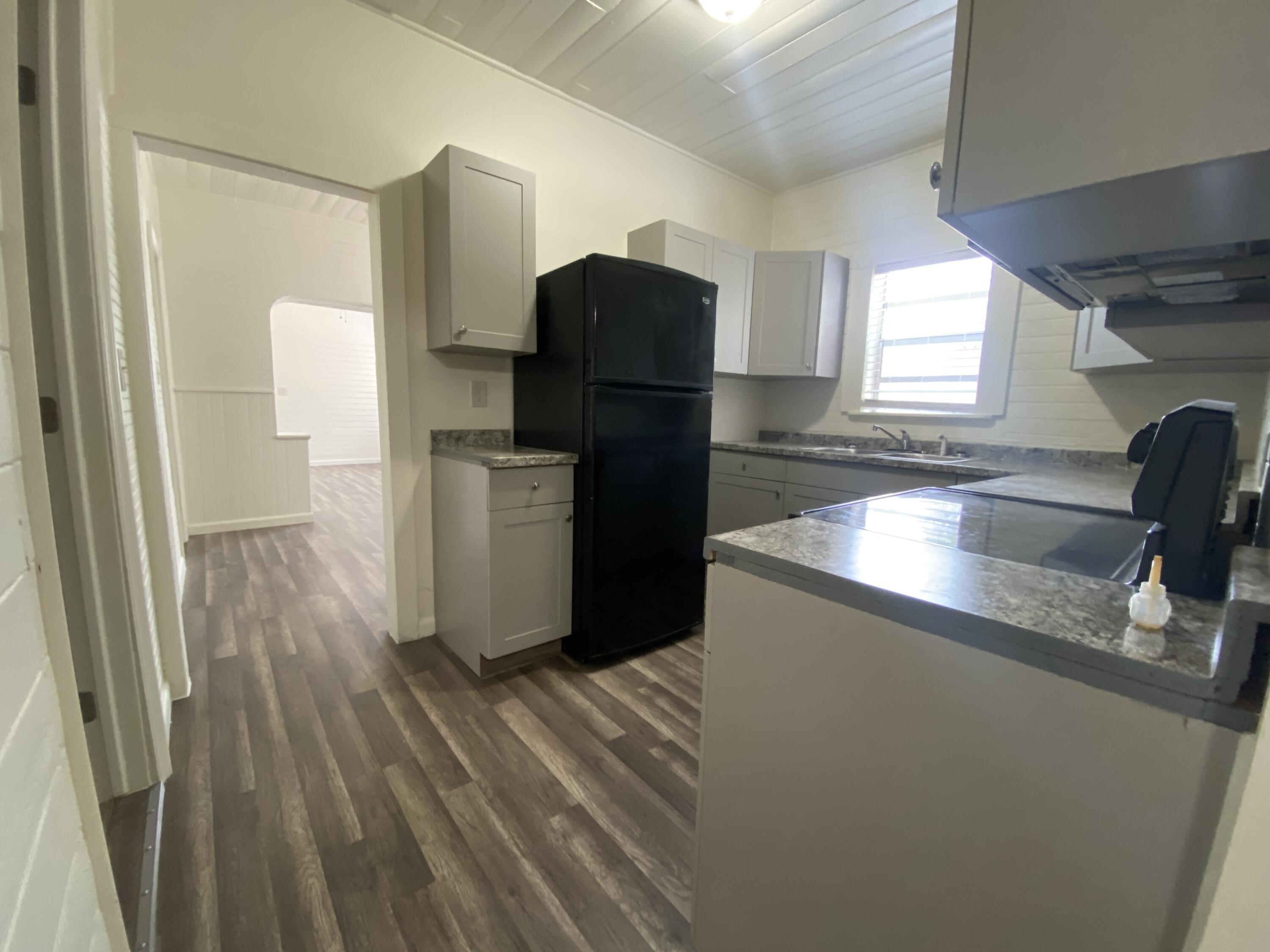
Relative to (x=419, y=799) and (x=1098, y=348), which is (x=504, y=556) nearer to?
(x=419, y=799)

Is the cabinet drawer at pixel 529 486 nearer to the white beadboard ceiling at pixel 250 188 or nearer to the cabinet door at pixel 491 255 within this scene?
the cabinet door at pixel 491 255

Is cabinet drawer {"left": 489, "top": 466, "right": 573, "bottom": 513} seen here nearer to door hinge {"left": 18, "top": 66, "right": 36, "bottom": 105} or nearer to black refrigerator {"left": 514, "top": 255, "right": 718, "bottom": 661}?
black refrigerator {"left": 514, "top": 255, "right": 718, "bottom": 661}

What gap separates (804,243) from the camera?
367 cm

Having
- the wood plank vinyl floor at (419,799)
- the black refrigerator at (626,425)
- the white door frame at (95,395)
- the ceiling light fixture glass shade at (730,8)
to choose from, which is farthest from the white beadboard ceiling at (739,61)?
the wood plank vinyl floor at (419,799)

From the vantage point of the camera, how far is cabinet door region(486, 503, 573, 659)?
2084mm

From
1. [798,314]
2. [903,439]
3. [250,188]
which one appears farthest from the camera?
Answer: [250,188]

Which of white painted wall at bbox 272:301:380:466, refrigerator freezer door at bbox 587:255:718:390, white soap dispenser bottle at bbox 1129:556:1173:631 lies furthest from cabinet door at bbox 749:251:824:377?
white painted wall at bbox 272:301:380:466

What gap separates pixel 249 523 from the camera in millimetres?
4352

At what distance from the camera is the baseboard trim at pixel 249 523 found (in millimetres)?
4117

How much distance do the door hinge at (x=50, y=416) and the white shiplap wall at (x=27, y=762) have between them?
917 mm

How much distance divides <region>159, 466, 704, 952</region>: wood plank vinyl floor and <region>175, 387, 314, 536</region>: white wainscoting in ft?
6.88

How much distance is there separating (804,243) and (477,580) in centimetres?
328

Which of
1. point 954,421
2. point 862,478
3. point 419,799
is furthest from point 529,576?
point 954,421

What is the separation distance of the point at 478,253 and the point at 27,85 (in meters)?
1.24
